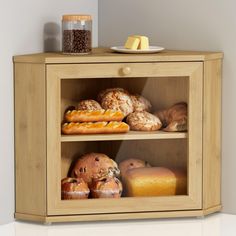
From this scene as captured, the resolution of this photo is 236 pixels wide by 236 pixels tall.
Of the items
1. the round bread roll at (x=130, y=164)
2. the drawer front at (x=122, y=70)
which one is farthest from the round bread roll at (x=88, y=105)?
the round bread roll at (x=130, y=164)

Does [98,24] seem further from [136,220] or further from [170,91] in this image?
[136,220]

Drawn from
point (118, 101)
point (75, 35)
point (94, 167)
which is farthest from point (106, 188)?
point (75, 35)

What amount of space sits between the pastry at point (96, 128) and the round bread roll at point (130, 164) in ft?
0.36

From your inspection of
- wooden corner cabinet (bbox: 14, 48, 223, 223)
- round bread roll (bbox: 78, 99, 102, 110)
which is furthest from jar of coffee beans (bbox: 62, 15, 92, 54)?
round bread roll (bbox: 78, 99, 102, 110)

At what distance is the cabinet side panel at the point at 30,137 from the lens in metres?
2.70

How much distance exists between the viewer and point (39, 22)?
9.43 feet

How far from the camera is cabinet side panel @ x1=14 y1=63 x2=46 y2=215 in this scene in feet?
8.86

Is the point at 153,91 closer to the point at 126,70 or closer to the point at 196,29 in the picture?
the point at 126,70

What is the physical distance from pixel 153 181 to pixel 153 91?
314 millimetres

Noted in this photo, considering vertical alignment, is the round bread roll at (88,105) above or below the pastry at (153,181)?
above

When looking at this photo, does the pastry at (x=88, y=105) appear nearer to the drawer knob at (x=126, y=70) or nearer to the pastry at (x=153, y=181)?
the drawer knob at (x=126, y=70)

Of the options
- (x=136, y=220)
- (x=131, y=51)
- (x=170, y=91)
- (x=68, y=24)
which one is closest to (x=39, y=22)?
(x=68, y=24)

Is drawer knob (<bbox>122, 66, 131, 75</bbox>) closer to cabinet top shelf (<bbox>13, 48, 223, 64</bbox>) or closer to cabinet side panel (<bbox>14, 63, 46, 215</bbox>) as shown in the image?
cabinet top shelf (<bbox>13, 48, 223, 64</bbox>)

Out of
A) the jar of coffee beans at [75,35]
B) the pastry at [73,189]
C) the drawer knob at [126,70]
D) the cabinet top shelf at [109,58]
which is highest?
the jar of coffee beans at [75,35]
